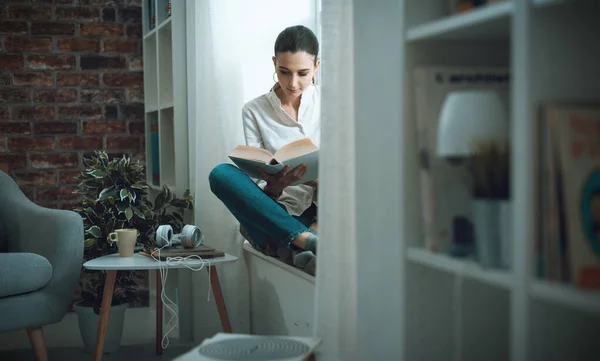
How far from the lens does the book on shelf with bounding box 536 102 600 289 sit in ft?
3.27

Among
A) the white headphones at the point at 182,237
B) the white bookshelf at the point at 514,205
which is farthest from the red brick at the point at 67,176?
the white bookshelf at the point at 514,205

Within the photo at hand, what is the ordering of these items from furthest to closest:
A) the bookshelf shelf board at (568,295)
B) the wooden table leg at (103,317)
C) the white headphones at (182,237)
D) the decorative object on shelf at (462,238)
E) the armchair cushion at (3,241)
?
Result: the armchair cushion at (3,241) < the white headphones at (182,237) < the wooden table leg at (103,317) < the decorative object on shelf at (462,238) < the bookshelf shelf board at (568,295)

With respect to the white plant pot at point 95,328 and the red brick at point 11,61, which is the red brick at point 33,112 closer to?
the red brick at point 11,61

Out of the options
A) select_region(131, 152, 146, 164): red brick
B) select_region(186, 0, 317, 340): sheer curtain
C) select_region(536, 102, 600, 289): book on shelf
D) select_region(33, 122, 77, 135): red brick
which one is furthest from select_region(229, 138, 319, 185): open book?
select_region(33, 122, 77, 135): red brick

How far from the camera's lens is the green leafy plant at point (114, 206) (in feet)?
10.6

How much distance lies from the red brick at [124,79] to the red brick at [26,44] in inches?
12.9

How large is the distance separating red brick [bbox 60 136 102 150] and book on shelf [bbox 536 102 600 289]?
337cm

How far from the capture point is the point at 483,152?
3.81 feet

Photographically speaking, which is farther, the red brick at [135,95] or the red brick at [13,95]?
the red brick at [135,95]

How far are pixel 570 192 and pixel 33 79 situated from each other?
137 inches

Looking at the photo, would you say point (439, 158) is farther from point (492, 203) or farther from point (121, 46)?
point (121, 46)

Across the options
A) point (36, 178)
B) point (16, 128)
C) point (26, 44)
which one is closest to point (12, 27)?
point (26, 44)

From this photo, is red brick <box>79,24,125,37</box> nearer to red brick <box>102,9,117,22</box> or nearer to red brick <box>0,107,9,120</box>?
red brick <box>102,9,117,22</box>

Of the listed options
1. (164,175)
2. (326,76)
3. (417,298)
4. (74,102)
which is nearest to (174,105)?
(164,175)
